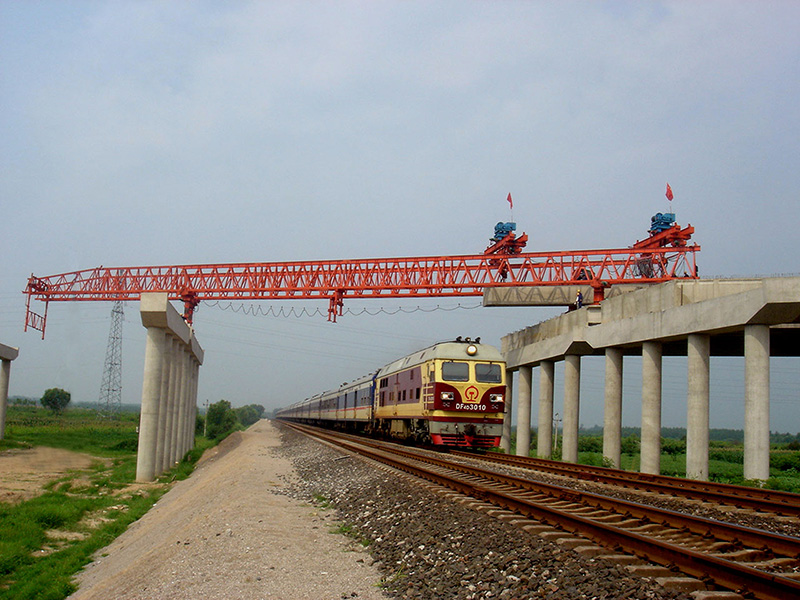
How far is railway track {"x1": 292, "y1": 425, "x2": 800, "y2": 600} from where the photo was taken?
18.1 feet

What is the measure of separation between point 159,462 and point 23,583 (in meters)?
14.7

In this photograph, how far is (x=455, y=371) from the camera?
69.2 feet

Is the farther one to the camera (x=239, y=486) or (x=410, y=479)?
(x=239, y=486)

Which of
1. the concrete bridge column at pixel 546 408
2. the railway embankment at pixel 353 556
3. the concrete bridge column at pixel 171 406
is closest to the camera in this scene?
the railway embankment at pixel 353 556

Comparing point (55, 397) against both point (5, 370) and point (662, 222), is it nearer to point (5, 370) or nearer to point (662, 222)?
point (5, 370)

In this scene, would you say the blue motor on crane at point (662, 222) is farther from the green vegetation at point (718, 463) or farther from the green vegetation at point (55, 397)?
the green vegetation at point (55, 397)

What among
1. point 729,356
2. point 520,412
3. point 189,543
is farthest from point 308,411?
point 189,543

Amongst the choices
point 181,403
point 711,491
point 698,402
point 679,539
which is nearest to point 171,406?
point 181,403

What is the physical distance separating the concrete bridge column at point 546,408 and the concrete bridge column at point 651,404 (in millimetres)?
6922

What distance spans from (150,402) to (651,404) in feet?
56.0

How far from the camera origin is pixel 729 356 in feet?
82.8

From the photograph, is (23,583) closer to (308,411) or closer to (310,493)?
(310,493)

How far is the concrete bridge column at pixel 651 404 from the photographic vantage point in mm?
20328

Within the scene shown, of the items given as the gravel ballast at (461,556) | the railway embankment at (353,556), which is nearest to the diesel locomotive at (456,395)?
the railway embankment at (353,556)
